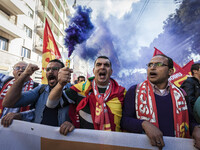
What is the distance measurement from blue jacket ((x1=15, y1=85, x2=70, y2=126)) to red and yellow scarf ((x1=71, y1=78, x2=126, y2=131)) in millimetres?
261

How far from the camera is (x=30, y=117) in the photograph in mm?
1774

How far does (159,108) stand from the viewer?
1381mm

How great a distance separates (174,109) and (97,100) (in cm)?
90

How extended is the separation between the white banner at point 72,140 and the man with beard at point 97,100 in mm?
344

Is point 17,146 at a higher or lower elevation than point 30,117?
lower

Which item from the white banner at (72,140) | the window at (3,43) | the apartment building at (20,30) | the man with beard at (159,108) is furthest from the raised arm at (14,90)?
the window at (3,43)

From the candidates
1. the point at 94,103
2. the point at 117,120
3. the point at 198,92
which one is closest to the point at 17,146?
the point at 94,103

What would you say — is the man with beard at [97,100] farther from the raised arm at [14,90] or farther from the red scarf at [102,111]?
the raised arm at [14,90]

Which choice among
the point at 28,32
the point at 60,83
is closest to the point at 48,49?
the point at 60,83

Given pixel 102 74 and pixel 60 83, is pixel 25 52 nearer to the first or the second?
pixel 102 74

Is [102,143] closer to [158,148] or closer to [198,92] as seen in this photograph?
[158,148]

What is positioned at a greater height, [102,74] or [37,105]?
[102,74]

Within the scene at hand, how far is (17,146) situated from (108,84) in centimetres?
126

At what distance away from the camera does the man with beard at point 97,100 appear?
1.44 m
